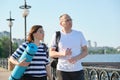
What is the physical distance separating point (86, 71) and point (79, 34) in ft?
13.9

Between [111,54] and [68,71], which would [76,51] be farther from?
[111,54]

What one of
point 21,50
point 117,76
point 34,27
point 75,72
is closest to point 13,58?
point 21,50

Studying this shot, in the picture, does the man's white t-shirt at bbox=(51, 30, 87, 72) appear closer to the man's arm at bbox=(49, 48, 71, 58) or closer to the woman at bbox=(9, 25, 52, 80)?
the man's arm at bbox=(49, 48, 71, 58)

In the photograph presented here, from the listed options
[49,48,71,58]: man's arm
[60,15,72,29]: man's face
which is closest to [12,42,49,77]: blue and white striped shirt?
[49,48,71,58]: man's arm

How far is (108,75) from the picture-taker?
8.73 meters

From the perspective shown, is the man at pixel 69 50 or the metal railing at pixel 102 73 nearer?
the man at pixel 69 50

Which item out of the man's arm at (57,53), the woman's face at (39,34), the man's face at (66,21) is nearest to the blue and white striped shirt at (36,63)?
the woman's face at (39,34)

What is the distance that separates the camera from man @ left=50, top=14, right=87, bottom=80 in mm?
6078

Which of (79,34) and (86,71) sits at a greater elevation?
Result: (79,34)

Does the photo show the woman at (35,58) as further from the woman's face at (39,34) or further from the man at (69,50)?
the man at (69,50)

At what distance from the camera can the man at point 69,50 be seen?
239 inches

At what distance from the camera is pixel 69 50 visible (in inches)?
236

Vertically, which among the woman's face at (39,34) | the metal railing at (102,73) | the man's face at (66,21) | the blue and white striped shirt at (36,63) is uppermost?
the man's face at (66,21)

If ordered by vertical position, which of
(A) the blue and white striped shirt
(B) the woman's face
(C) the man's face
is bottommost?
(A) the blue and white striped shirt
